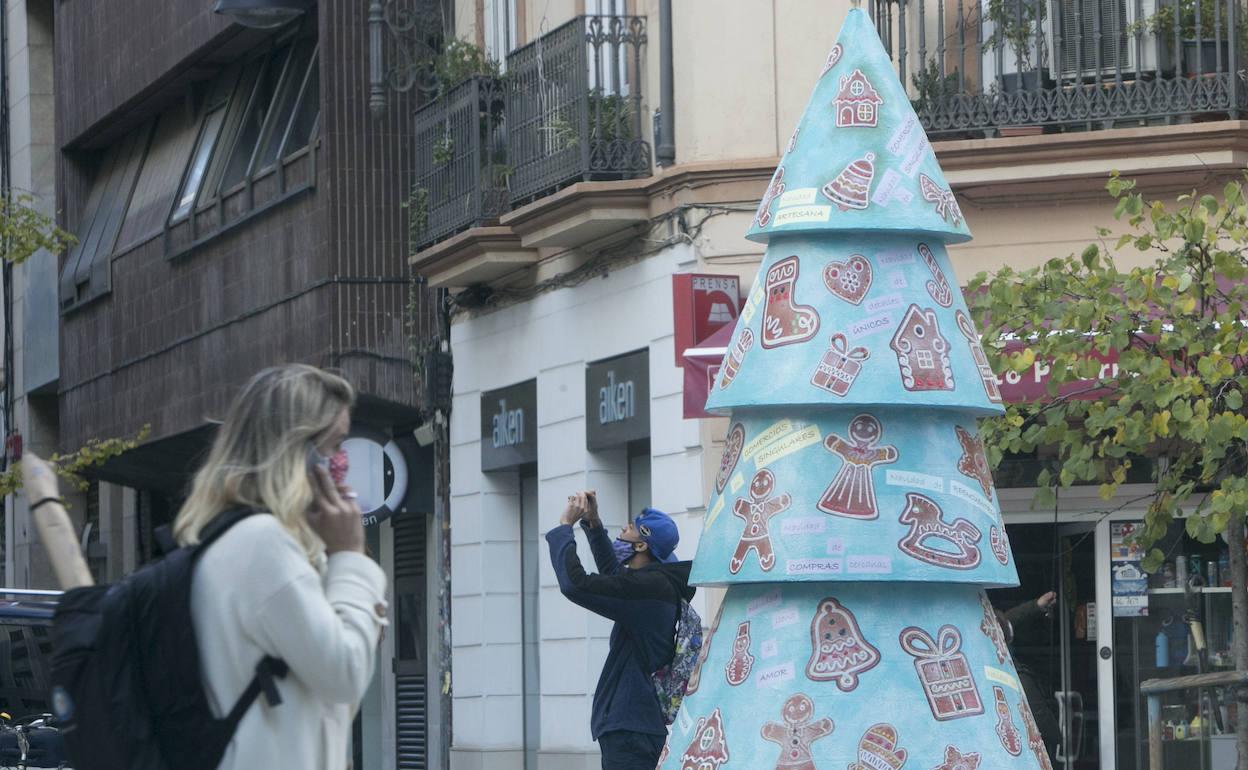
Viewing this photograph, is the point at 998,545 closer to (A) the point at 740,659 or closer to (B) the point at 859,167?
(A) the point at 740,659

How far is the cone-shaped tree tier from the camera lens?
752 cm

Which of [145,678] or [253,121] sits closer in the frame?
[145,678]

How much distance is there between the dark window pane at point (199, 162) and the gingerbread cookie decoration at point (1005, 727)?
56.5 feet

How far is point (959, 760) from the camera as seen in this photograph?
7145 millimetres

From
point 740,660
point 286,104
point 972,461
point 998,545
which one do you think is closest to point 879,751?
point 740,660

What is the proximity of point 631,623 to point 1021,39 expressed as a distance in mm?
5576

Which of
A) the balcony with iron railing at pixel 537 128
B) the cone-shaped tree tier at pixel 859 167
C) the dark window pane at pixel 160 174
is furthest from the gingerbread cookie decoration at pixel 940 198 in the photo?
the dark window pane at pixel 160 174

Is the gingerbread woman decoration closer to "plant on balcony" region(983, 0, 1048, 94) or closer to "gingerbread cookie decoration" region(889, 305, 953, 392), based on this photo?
"gingerbread cookie decoration" region(889, 305, 953, 392)

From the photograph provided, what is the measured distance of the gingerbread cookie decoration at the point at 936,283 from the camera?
7.53m

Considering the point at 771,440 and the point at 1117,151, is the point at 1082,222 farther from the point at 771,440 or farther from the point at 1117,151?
the point at 771,440

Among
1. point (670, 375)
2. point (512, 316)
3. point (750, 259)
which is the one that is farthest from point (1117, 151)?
point (512, 316)

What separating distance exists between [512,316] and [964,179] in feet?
17.5

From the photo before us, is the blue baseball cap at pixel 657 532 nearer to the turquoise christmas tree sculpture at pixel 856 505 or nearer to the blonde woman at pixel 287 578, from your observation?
the turquoise christmas tree sculpture at pixel 856 505

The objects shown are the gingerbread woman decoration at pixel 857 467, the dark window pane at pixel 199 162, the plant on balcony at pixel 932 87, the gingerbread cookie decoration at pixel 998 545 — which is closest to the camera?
the gingerbread woman decoration at pixel 857 467
